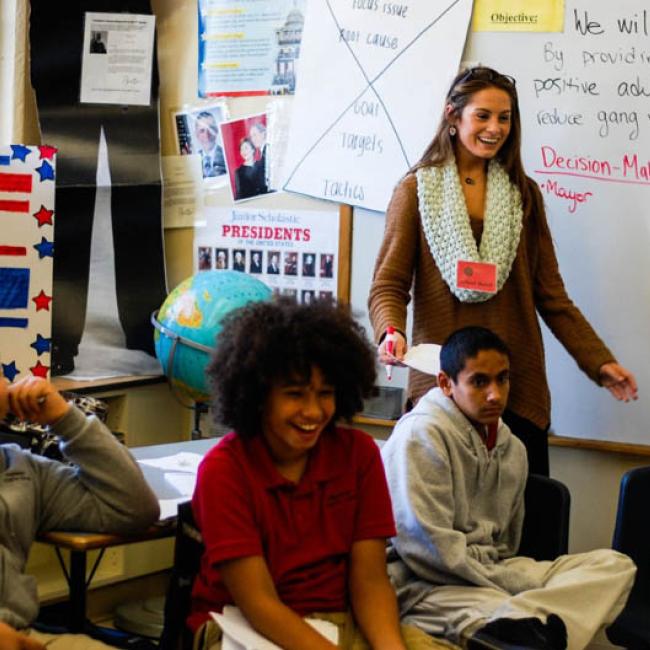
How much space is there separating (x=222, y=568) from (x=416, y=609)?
1.58 feet

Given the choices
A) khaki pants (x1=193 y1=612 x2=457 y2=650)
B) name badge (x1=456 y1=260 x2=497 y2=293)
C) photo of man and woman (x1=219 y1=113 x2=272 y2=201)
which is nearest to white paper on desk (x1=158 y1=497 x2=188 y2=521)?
khaki pants (x1=193 y1=612 x2=457 y2=650)

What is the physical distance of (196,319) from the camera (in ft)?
11.2

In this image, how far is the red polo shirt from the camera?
5.99ft

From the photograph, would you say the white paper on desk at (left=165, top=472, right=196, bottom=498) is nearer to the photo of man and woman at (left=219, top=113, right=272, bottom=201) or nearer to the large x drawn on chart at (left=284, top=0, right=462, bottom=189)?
the large x drawn on chart at (left=284, top=0, right=462, bottom=189)

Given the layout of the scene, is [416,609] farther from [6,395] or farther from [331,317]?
[6,395]

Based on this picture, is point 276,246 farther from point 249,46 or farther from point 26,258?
point 26,258

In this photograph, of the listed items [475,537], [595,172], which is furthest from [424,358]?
[595,172]

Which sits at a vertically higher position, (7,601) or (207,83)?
(207,83)

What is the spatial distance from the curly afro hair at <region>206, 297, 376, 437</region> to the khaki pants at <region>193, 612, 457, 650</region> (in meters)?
0.33

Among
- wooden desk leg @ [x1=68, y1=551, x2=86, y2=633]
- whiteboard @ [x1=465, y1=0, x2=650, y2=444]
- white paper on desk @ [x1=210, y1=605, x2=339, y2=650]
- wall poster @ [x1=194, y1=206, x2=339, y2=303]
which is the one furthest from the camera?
wall poster @ [x1=194, y1=206, x2=339, y2=303]

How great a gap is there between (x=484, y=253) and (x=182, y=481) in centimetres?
88

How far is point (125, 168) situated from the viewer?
3803 millimetres

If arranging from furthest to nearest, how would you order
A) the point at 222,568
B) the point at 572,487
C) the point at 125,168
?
the point at 125,168 → the point at 572,487 → the point at 222,568

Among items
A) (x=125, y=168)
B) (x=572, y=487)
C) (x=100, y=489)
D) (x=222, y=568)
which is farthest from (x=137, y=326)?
(x=222, y=568)
